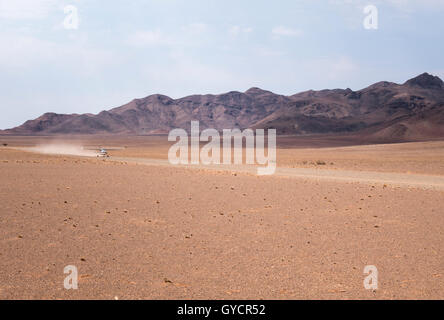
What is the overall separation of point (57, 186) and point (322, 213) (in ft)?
39.4

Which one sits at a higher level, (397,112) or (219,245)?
(397,112)

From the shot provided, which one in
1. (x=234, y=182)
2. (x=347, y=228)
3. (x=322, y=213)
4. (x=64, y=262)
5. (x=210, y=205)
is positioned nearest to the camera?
(x=64, y=262)

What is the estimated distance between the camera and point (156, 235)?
32.8 ft

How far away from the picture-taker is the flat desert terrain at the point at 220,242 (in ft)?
21.7

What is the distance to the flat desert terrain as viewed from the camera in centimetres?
662

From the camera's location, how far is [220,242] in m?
9.38

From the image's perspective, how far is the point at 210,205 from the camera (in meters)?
14.4

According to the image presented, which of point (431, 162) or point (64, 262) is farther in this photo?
point (431, 162)

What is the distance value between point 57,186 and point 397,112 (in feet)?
516

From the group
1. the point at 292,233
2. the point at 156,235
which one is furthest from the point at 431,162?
the point at 156,235
